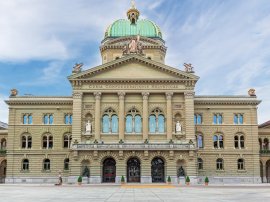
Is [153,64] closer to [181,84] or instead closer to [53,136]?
[181,84]

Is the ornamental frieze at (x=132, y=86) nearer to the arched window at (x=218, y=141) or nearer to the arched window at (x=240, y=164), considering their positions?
the arched window at (x=218, y=141)

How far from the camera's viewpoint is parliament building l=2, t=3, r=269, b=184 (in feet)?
219

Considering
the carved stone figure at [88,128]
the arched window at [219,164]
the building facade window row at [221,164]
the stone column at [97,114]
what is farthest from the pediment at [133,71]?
the arched window at [219,164]

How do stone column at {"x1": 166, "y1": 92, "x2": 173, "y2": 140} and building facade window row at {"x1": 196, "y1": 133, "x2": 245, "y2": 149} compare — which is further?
building facade window row at {"x1": 196, "y1": 133, "x2": 245, "y2": 149}

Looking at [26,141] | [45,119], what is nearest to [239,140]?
[45,119]

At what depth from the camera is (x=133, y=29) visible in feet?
285

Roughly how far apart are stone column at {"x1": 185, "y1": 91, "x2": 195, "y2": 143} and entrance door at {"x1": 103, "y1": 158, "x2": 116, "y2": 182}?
13.7m

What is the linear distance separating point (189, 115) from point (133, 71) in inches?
491

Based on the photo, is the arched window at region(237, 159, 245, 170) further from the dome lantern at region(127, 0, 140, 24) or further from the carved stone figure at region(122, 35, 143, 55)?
the dome lantern at region(127, 0, 140, 24)

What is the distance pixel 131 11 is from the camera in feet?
291

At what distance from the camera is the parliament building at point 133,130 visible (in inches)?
2633

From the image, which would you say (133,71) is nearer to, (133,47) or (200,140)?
(133,47)

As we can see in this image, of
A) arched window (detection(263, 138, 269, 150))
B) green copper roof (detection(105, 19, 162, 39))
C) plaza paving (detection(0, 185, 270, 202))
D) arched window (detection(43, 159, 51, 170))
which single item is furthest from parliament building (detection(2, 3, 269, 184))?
plaza paving (detection(0, 185, 270, 202))

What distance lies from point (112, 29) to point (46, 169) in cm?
3345
